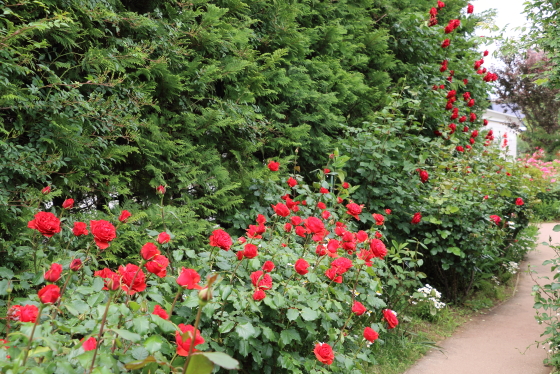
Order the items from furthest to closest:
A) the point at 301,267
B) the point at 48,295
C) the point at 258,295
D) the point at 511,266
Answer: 1. the point at 511,266
2. the point at 301,267
3. the point at 258,295
4. the point at 48,295

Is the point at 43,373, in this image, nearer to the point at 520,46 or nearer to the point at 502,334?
the point at 502,334

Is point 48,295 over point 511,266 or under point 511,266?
over

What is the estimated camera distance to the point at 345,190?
10.9ft

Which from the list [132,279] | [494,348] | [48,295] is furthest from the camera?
[494,348]

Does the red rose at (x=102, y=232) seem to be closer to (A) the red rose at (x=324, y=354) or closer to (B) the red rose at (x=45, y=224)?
(B) the red rose at (x=45, y=224)

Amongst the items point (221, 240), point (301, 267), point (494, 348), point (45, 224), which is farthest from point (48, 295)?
point (494, 348)

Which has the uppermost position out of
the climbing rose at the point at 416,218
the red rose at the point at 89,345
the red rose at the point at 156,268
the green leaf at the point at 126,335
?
the climbing rose at the point at 416,218

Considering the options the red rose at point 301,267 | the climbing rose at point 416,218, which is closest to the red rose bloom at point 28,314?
the red rose at point 301,267

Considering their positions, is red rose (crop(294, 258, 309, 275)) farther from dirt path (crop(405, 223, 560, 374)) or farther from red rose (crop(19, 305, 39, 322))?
dirt path (crop(405, 223, 560, 374))

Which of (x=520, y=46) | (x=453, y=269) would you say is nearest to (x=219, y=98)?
(x=453, y=269)

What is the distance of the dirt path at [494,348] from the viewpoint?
9.93 feet

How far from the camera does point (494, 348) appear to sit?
11.2 ft

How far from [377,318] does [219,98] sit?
2.04m

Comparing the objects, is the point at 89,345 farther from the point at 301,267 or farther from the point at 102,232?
the point at 301,267
